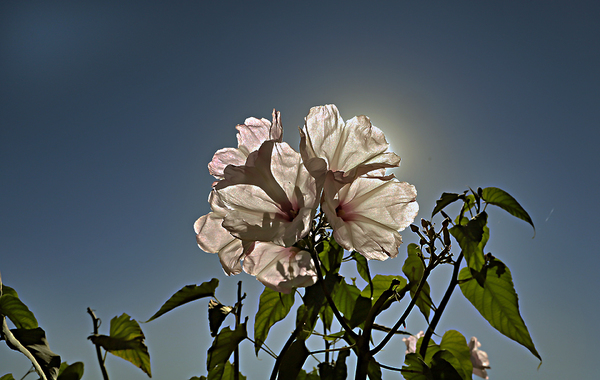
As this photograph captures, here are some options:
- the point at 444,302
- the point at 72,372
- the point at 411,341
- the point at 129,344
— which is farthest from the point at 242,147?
the point at 411,341

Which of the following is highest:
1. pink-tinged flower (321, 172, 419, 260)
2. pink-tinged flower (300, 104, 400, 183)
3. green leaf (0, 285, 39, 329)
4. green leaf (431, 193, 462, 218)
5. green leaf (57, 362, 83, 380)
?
pink-tinged flower (300, 104, 400, 183)

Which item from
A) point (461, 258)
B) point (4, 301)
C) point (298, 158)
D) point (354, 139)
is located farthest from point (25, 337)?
point (461, 258)

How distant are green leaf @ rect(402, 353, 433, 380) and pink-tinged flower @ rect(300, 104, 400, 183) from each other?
36 centimetres

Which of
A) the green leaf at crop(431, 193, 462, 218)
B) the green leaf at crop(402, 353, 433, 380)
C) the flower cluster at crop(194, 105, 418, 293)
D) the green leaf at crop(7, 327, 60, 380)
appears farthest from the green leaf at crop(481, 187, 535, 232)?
the green leaf at crop(7, 327, 60, 380)

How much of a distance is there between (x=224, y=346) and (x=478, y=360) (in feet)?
4.39

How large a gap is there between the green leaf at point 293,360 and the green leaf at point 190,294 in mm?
294

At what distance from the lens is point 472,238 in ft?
2.18

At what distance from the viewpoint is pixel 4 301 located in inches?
33.8

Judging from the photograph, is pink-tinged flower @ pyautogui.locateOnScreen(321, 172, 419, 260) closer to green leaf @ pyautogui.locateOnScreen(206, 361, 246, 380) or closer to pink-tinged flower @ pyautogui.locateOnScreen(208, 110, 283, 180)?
pink-tinged flower @ pyautogui.locateOnScreen(208, 110, 283, 180)

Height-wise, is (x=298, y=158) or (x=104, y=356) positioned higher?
(x=298, y=158)

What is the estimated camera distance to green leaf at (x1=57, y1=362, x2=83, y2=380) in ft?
3.28

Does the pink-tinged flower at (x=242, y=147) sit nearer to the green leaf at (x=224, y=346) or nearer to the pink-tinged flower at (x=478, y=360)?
the green leaf at (x=224, y=346)

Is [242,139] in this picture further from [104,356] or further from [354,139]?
[104,356]

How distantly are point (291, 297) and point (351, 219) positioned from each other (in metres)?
0.25
